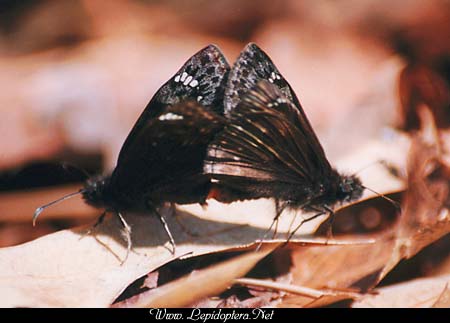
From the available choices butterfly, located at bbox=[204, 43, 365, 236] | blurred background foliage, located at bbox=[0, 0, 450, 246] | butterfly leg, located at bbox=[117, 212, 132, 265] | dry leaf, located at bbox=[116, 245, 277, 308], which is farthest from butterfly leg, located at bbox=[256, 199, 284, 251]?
blurred background foliage, located at bbox=[0, 0, 450, 246]

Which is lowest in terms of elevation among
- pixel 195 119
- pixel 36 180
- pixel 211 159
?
pixel 36 180

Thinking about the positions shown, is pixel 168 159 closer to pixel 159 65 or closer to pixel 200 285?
pixel 200 285

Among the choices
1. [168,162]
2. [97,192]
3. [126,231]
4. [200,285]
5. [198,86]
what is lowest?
[200,285]

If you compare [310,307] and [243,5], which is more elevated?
[243,5]

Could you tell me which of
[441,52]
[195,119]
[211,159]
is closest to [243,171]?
[211,159]

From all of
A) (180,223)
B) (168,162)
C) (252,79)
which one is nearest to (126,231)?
(180,223)

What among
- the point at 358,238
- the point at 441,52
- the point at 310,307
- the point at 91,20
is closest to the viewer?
the point at 310,307

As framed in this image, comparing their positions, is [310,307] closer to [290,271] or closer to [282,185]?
[290,271]
